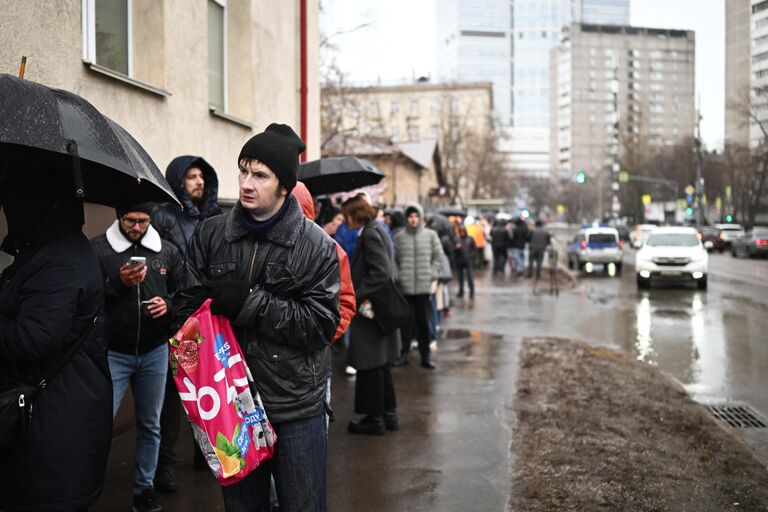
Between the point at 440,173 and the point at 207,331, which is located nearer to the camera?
the point at 207,331

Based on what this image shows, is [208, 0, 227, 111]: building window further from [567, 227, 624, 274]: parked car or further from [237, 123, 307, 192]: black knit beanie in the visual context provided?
[567, 227, 624, 274]: parked car

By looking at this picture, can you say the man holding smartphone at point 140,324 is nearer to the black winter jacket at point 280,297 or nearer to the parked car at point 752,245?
the black winter jacket at point 280,297

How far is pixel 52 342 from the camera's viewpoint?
3.01 m

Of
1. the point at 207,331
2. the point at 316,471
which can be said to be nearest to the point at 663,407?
the point at 316,471

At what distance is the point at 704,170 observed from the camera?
8019cm

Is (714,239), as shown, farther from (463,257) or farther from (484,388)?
(484,388)

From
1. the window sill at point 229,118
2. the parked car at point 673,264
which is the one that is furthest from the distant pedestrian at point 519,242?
the window sill at point 229,118

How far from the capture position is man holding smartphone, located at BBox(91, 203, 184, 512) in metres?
4.83

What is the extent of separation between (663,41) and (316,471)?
621 ft

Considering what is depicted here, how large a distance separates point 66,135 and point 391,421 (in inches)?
179

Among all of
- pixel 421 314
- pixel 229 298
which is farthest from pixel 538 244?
pixel 229 298

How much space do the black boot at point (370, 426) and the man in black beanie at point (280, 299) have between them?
3.47 metres

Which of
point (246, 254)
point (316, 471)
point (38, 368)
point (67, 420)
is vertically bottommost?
point (316, 471)

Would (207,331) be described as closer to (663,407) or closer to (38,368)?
(38,368)
